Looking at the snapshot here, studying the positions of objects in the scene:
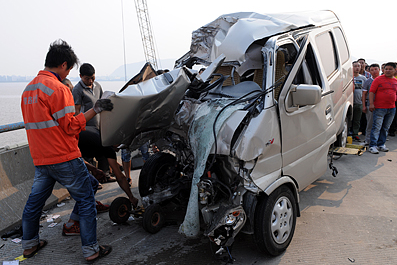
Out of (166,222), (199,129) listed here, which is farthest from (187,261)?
(199,129)

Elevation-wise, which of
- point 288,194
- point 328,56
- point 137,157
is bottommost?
point 137,157

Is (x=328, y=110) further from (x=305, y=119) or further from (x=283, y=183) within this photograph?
(x=283, y=183)

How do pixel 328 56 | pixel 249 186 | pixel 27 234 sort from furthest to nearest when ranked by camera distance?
pixel 328 56, pixel 27 234, pixel 249 186

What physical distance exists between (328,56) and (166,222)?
3.33m

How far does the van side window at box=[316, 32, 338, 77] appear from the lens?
395 centimetres

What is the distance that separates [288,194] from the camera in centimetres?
301

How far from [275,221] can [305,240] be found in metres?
0.64

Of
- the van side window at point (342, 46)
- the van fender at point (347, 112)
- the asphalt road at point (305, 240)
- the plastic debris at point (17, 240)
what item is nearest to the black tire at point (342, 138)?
the van fender at point (347, 112)

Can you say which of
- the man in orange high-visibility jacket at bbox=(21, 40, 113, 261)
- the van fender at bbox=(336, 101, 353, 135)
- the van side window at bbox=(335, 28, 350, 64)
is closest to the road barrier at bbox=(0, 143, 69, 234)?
the man in orange high-visibility jacket at bbox=(21, 40, 113, 261)

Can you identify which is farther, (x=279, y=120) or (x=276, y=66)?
(x=276, y=66)

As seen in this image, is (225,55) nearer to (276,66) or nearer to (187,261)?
(276,66)

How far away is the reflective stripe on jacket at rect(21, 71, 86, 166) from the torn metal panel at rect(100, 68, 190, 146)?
310mm

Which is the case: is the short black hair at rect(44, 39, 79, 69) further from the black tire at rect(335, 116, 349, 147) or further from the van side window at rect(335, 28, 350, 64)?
the black tire at rect(335, 116, 349, 147)

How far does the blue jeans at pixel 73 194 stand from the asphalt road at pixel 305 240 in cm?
30
